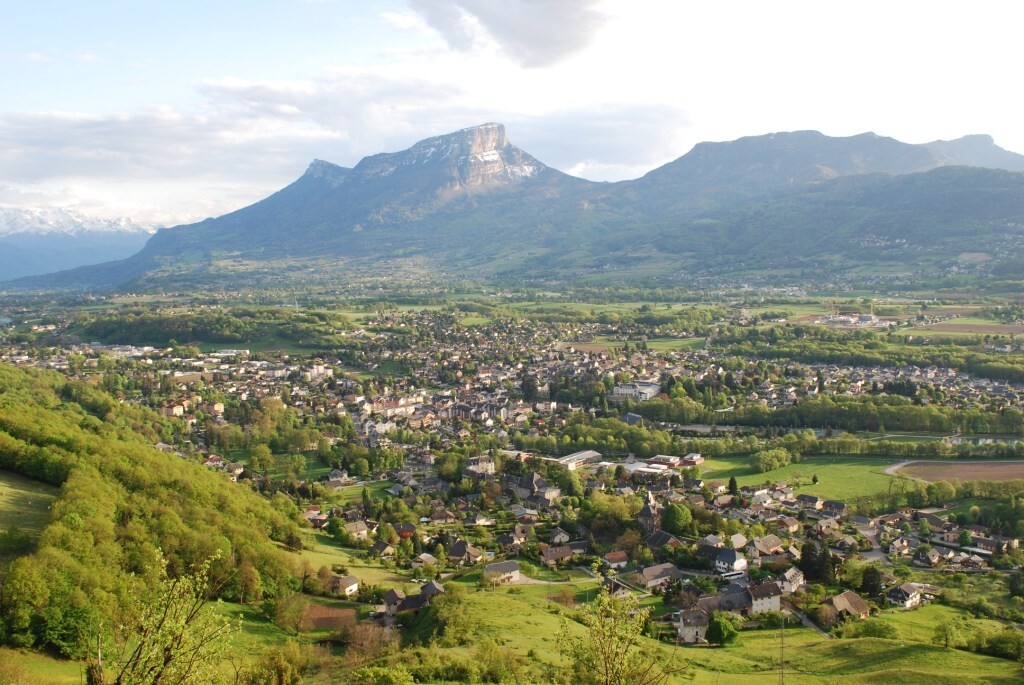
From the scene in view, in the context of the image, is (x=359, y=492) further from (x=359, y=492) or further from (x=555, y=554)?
(x=555, y=554)

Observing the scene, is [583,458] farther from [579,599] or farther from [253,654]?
[253,654]

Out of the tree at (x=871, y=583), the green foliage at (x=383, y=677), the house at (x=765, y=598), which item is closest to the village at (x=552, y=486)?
the house at (x=765, y=598)

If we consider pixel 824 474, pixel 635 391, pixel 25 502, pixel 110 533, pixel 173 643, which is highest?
pixel 173 643

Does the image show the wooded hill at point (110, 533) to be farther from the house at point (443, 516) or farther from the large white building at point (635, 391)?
the large white building at point (635, 391)

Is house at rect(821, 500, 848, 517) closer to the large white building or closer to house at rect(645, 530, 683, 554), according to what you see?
house at rect(645, 530, 683, 554)

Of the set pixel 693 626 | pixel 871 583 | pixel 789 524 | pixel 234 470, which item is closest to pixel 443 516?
pixel 234 470

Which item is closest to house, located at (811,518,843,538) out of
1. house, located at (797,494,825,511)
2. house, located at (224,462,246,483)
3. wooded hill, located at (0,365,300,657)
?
house, located at (797,494,825,511)

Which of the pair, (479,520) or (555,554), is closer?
(555,554)
